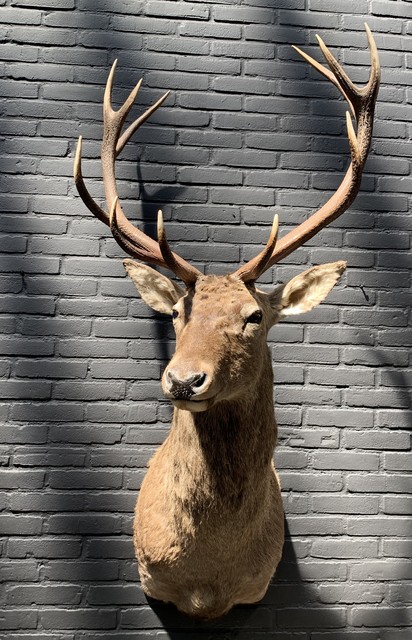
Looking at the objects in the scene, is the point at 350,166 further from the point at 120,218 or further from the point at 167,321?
the point at 167,321

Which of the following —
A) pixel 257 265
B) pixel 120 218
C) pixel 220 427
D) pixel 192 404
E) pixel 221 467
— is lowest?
pixel 221 467

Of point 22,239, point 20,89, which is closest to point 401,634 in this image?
point 22,239

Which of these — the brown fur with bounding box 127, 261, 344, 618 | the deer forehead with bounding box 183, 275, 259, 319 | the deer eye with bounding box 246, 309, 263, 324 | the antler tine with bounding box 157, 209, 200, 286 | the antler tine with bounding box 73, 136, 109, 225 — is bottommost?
the brown fur with bounding box 127, 261, 344, 618

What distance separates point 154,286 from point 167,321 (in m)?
0.38

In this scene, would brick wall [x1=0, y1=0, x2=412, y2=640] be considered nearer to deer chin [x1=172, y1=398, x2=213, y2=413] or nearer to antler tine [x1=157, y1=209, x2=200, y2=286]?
antler tine [x1=157, y1=209, x2=200, y2=286]

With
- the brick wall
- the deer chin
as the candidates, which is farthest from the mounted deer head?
the brick wall

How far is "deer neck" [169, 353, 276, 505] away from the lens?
75.4 inches

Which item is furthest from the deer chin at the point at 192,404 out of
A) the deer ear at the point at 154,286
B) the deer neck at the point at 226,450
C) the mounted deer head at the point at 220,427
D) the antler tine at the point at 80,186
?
the antler tine at the point at 80,186

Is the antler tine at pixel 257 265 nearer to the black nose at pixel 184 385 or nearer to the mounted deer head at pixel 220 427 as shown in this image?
the mounted deer head at pixel 220 427

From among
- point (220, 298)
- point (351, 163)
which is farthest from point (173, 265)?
point (351, 163)

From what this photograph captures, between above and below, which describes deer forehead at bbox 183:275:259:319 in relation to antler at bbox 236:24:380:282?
below

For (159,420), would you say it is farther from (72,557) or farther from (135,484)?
(72,557)

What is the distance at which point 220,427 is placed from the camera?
1.92 m

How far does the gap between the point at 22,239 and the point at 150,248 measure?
2.33ft
